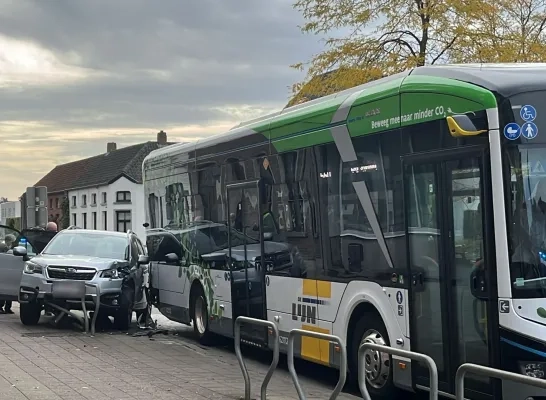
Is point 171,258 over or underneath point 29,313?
over

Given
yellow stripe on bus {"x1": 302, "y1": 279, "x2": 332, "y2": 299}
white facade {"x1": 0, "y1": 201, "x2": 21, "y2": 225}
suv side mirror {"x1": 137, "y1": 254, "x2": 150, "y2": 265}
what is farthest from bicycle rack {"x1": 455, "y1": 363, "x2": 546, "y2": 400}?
white facade {"x1": 0, "y1": 201, "x2": 21, "y2": 225}

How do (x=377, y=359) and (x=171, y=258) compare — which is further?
(x=171, y=258)

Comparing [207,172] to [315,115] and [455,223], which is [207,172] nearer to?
[315,115]

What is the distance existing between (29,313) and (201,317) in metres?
3.78

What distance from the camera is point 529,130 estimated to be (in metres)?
7.06

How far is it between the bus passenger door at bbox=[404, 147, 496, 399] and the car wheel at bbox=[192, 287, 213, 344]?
6.02 m

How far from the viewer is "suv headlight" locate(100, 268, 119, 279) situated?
15266 mm

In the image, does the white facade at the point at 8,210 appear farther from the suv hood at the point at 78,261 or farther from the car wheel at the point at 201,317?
the car wheel at the point at 201,317

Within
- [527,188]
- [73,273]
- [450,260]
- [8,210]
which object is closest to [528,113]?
[527,188]

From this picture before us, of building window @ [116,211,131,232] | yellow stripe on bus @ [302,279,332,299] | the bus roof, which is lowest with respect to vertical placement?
yellow stripe on bus @ [302,279,332,299]

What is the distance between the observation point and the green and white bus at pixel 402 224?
23.1 ft

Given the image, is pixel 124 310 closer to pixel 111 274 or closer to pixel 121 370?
pixel 111 274

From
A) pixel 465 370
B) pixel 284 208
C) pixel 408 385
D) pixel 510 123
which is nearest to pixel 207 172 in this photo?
pixel 284 208

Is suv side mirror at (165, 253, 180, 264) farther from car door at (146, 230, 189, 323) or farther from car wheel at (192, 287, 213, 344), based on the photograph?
car wheel at (192, 287, 213, 344)
